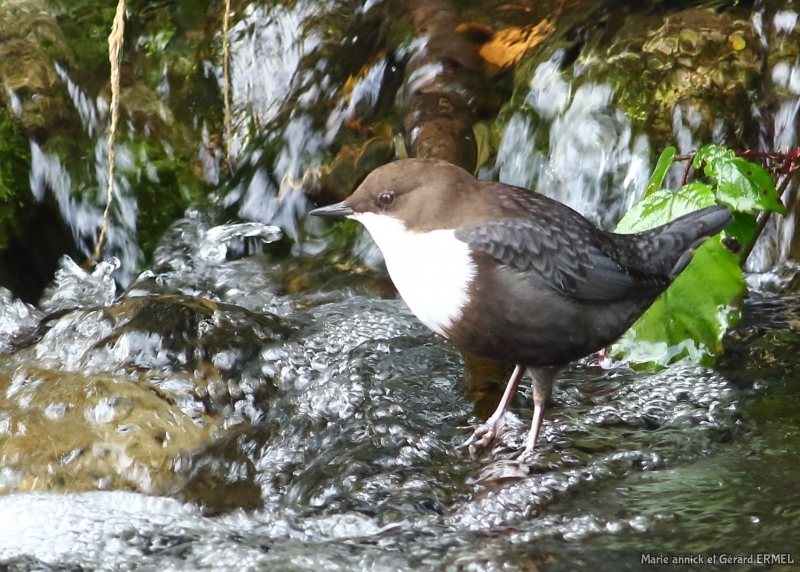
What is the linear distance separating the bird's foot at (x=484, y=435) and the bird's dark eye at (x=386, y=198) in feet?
3.00

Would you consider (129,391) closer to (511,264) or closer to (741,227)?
(511,264)

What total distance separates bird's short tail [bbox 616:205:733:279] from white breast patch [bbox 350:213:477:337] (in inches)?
27.1

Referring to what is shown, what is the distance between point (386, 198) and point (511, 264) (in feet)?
1.72

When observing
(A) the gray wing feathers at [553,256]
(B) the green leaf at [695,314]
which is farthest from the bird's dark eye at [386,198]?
(B) the green leaf at [695,314]

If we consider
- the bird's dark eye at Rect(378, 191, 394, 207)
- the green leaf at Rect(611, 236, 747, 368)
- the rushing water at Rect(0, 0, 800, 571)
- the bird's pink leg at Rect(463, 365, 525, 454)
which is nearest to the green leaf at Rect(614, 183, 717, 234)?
the green leaf at Rect(611, 236, 747, 368)

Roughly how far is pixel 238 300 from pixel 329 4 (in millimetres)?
2294

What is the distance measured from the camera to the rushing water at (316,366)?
2895mm

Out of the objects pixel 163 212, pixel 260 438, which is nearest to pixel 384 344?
pixel 260 438

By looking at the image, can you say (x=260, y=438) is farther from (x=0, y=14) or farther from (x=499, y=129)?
(x=0, y=14)

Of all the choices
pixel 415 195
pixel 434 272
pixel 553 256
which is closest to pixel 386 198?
pixel 415 195

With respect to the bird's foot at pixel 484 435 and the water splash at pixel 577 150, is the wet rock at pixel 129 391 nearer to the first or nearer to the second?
the bird's foot at pixel 484 435

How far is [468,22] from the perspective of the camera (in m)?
5.59

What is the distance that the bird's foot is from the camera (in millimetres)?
3391

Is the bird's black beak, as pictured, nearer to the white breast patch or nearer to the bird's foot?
the white breast patch
